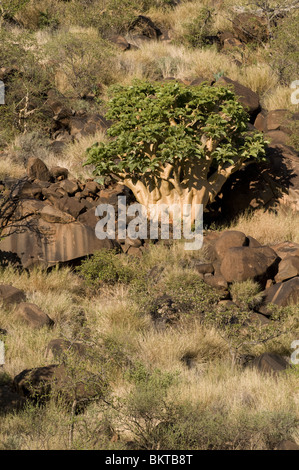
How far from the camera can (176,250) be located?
1005 centimetres

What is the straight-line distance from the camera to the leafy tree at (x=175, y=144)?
34.3 ft

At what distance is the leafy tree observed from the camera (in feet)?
34.3

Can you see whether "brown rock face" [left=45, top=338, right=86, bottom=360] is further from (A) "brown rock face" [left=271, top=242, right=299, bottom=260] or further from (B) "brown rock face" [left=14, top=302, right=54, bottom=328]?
(A) "brown rock face" [left=271, top=242, right=299, bottom=260]

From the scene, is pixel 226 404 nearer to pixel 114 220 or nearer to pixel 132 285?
Answer: pixel 132 285

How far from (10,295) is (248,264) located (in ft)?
11.8

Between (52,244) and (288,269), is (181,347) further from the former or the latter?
(52,244)

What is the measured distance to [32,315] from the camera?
7773 mm

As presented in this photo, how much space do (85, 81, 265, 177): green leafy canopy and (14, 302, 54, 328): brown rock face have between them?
348 cm

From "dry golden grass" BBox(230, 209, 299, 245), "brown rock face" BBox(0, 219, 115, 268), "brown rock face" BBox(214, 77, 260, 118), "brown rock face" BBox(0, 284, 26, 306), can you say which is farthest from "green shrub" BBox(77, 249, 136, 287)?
"brown rock face" BBox(214, 77, 260, 118)

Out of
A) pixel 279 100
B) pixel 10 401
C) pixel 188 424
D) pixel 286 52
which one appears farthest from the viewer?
pixel 286 52

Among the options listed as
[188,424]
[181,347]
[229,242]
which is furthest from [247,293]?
[188,424]

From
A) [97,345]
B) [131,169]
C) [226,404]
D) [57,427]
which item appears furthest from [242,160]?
[57,427]

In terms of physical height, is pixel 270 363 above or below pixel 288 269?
below

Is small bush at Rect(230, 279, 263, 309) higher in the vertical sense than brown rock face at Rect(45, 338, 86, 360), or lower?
higher
